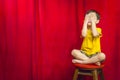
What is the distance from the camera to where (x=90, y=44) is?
85.6 inches

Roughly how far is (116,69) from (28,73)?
891 millimetres

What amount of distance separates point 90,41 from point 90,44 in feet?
0.09

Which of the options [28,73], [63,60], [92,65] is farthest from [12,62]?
[92,65]

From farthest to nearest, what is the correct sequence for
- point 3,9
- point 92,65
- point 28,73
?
point 28,73 → point 3,9 → point 92,65

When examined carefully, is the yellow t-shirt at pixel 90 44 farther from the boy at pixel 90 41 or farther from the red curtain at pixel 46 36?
the red curtain at pixel 46 36

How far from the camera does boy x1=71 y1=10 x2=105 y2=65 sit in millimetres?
2107

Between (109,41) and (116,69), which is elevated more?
(109,41)

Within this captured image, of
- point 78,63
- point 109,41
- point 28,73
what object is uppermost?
point 109,41

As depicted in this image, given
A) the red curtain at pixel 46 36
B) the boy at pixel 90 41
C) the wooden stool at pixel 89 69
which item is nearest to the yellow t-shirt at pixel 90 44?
the boy at pixel 90 41

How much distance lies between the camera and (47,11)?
8.11ft

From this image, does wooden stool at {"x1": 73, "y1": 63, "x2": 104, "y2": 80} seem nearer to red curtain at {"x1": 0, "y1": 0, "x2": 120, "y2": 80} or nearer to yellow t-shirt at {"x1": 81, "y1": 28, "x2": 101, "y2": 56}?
yellow t-shirt at {"x1": 81, "y1": 28, "x2": 101, "y2": 56}

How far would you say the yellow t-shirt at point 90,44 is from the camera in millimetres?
2152

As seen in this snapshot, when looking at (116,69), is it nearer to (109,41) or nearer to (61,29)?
(109,41)

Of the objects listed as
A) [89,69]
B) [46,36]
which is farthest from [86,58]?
[46,36]
